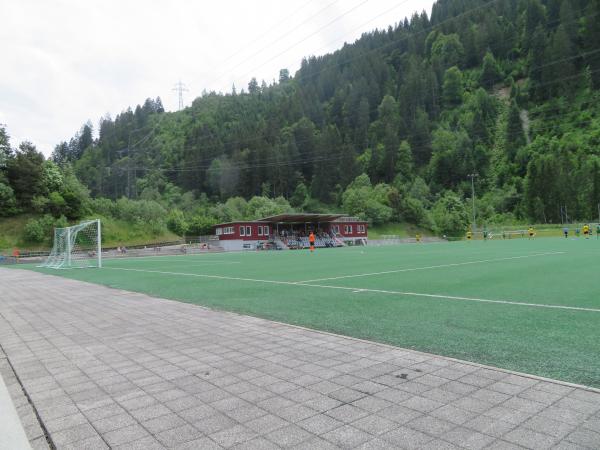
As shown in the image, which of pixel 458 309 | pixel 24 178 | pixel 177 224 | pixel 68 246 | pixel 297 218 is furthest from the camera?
pixel 177 224

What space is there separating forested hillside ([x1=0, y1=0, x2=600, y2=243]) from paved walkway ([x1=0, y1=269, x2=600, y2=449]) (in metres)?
70.2

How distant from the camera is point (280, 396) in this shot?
10.8 feet

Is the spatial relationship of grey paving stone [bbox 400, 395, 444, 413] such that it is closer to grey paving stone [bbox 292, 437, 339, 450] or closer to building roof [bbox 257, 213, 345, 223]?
grey paving stone [bbox 292, 437, 339, 450]

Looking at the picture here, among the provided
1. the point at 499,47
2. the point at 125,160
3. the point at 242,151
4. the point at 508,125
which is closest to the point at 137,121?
the point at 125,160

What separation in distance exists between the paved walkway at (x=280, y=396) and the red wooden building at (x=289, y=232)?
48577 millimetres

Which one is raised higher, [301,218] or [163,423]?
[301,218]

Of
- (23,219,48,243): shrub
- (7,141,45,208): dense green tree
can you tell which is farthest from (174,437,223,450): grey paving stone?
(7,141,45,208): dense green tree

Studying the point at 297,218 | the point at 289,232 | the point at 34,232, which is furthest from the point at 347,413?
the point at 289,232

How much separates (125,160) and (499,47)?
130 metres

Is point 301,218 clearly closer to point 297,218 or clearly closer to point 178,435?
point 297,218

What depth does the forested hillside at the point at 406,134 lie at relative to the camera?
8919cm

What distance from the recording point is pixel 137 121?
447ft

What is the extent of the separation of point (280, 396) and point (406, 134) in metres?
128

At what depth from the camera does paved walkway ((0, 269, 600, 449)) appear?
260 centimetres
